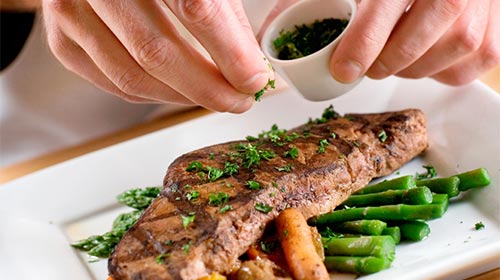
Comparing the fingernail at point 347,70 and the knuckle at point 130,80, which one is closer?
the knuckle at point 130,80

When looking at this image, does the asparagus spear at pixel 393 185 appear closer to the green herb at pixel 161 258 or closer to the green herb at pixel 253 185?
the green herb at pixel 253 185

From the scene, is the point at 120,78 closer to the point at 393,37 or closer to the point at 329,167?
the point at 329,167

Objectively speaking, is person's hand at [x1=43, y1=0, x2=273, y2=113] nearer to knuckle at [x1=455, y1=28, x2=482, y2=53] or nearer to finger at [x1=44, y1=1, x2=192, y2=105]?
finger at [x1=44, y1=1, x2=192, y2=105]

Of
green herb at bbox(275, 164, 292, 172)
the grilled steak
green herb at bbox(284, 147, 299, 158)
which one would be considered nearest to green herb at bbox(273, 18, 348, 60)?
the grilled steak

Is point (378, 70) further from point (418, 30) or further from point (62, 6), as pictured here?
point (62, 6)

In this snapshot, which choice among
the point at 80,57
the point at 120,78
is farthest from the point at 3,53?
the point at 120,78

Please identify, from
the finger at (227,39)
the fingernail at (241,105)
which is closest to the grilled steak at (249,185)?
the fingernail at (241,105)

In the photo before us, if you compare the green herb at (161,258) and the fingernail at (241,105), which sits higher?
the fingernail at (241,105)

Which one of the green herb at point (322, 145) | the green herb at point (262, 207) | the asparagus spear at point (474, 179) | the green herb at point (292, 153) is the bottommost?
the asparagus spear at point (474, 179)
